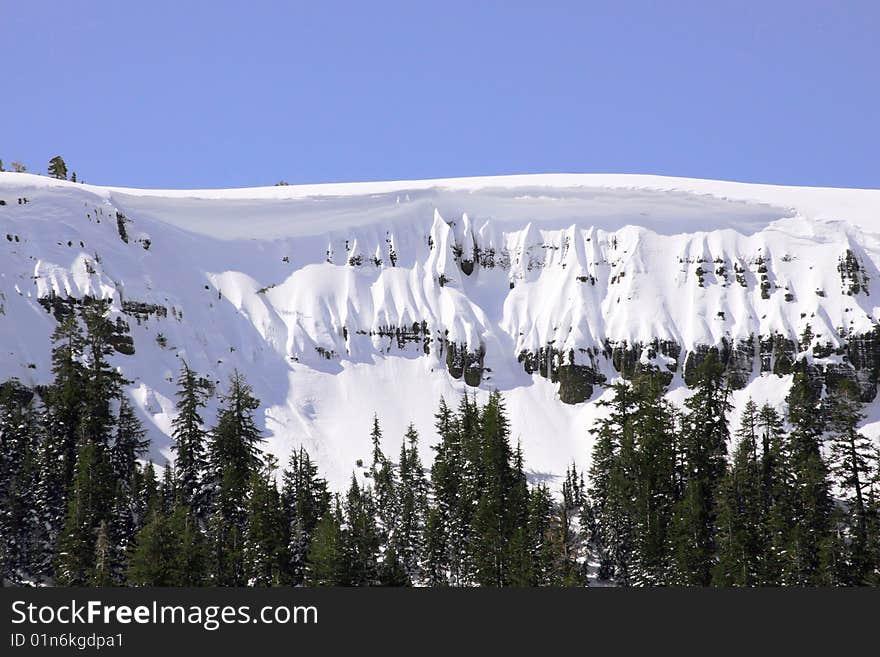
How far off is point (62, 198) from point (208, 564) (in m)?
67.7

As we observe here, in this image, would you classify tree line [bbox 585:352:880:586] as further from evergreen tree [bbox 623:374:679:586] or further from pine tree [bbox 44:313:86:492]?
pine tree [bbox 44:313:86:492]

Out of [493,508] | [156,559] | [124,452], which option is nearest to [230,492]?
[124,452]

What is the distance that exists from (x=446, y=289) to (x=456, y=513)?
5878 cm

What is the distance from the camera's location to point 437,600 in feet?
94.4

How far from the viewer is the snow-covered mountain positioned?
99250mm

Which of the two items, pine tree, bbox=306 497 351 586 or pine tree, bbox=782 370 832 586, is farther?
pine tree, bbox=782 370 832 586

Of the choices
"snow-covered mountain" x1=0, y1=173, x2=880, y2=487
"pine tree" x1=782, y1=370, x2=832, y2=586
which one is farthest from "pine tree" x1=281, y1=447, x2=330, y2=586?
"pine tree" x1=782, y1=370, x2=832, y2=586

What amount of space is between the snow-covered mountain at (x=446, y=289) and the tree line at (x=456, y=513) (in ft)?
81.6

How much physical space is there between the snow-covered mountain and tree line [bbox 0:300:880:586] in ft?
81.6

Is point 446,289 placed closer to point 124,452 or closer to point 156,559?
point 124,452

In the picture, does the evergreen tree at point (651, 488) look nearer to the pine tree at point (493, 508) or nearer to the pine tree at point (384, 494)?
the pine tree at point (493, 508)

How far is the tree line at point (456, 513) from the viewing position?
4841 centimetres

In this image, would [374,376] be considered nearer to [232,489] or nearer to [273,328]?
[273,328]

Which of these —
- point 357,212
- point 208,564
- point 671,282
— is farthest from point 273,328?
point 208,564
